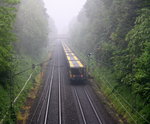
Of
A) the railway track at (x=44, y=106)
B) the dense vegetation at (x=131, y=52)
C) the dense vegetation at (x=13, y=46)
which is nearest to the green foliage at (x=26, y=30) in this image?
the dense vegetation at (x=13, y=46)

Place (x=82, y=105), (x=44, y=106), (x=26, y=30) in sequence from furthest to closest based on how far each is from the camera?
(x=26, y=30) < (x=82, y=105) < (x=44, y=106)

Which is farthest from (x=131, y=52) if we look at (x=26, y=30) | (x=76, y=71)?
(x=26, y=30)

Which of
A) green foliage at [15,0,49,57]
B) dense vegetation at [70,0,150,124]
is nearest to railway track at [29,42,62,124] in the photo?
dense vegetation at [70,0,150,124]

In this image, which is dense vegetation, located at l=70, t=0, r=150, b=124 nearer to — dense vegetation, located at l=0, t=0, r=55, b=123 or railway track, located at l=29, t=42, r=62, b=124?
railway track, located at l=29, t=42, r=62, b=124

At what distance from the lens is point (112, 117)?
18.4 metres

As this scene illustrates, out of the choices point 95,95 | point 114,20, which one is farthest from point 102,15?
point 95,95

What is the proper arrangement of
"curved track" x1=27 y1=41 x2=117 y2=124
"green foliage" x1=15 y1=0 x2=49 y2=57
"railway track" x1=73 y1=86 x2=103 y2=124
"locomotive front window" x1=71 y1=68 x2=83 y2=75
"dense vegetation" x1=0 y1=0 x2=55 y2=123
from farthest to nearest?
"green foliage" x1=15 y1=0 x2=49 y2=57 → "locomotive front window" x1=71 y1=68 x2=83 y2=75 → "railway track" x1=73 y1=86 x2=103 y2=124 → "curved track" x1=27 y1=41 x2=117 y2=124 → "dense vegetation" x1=0 y1=0 x2=55 y2=123

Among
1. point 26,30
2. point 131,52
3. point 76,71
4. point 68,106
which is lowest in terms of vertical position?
point 68,106

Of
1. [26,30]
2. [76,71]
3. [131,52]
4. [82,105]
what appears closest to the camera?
[131,52]

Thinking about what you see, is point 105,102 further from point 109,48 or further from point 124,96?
point 109,48

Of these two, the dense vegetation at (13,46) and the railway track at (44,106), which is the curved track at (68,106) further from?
the dense vegetation at (13,46)

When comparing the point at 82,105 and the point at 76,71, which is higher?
the point at 76,71

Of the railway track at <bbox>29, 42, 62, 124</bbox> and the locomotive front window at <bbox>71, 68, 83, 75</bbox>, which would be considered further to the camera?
the locomotive front window at <bbox>71, 68, 83, 75</bbox>

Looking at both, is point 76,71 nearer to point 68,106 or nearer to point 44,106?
point 68,106
